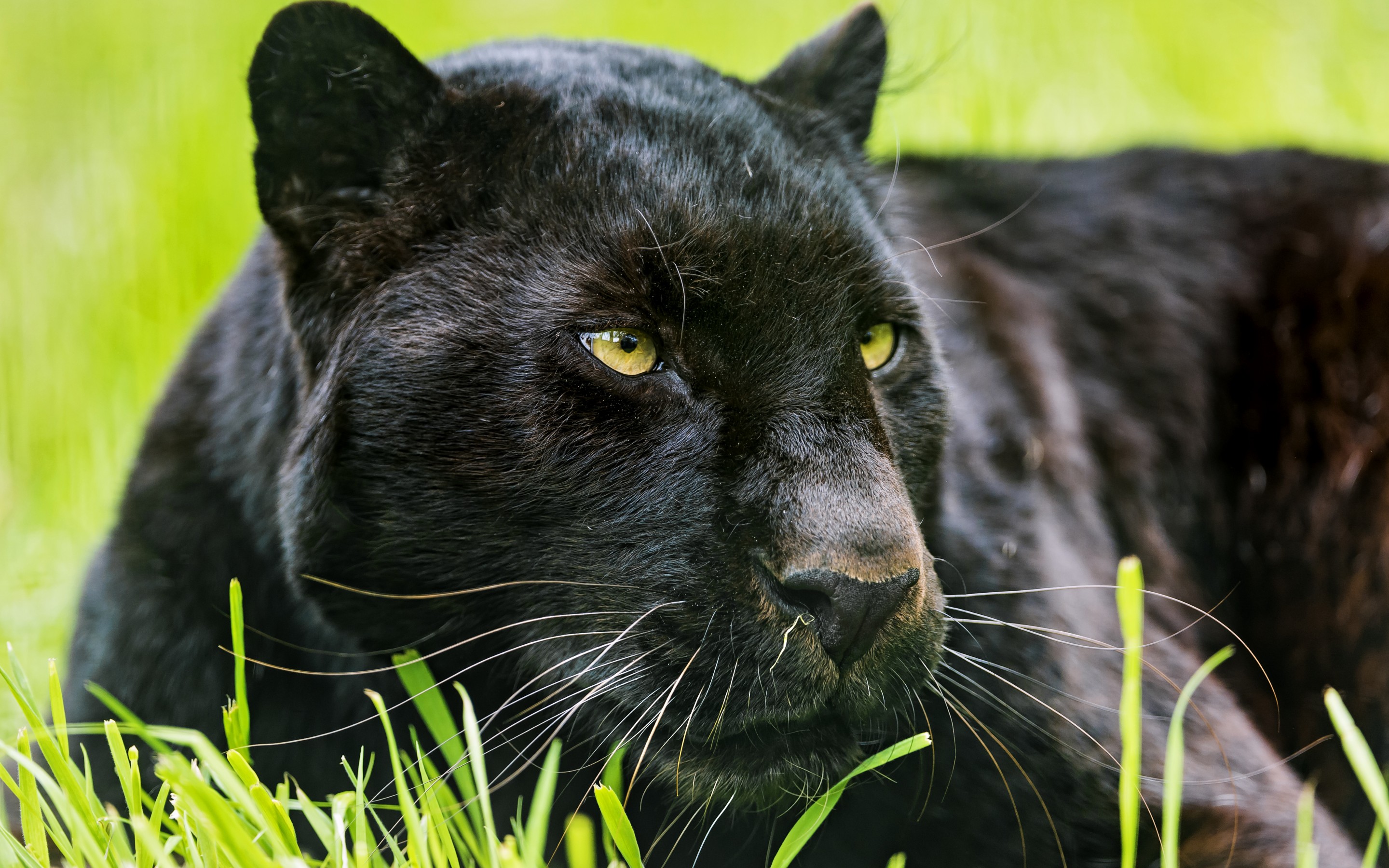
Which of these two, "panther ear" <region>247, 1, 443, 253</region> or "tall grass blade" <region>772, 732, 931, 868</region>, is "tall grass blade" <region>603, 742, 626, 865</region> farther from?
"panther ear" <region>247, 1, 443, 253</region>

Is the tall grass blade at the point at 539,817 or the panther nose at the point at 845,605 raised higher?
the panther nose at the point at 845,605

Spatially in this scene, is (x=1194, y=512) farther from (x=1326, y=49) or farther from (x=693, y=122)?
(x=1326, y=49)

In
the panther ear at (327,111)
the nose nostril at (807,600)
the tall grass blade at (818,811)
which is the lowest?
the tall grass blade at (818,811)

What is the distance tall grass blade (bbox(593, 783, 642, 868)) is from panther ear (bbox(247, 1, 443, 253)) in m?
1.00

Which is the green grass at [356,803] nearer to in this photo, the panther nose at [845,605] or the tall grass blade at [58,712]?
the tall grass blade at [58,712]

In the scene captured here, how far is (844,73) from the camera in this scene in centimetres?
243

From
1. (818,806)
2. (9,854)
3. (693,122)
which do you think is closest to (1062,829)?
(818,806)

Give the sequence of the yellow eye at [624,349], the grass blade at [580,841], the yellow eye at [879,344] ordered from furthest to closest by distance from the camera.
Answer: the yellow eye at [879,344], the yellow eye at [624,349], the grass blade at [580,841]

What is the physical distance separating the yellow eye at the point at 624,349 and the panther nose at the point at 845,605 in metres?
0.43

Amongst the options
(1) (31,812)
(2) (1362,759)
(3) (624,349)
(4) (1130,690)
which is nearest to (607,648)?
(3) (624,349)

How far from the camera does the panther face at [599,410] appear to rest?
5.26 ft

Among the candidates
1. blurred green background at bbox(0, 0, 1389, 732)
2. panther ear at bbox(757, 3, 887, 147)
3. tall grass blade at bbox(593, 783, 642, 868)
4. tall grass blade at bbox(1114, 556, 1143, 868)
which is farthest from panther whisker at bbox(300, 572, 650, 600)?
blurred green background at bbox(0, 0, 1389, 732)

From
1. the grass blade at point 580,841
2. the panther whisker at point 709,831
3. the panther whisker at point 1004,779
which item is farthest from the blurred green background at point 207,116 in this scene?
the grass blade at point 580,841

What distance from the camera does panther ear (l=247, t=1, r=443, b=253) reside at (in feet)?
5.94
